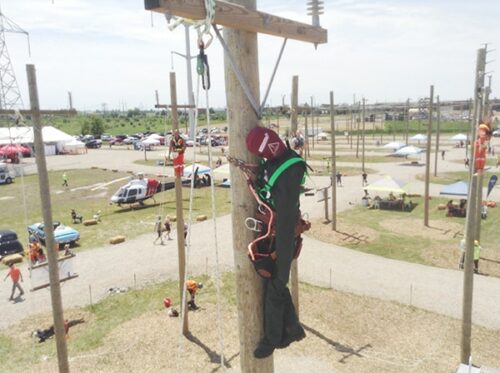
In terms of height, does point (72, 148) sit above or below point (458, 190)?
above

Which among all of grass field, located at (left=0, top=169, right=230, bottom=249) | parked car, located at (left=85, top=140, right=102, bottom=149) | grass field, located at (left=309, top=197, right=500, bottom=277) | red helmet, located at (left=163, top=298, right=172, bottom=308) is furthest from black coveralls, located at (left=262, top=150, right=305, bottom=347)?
parked car, located at (left=85, top=140, right=102, bottom=149)

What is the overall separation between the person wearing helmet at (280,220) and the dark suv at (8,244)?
20.0 m

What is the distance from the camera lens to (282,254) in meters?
2.69

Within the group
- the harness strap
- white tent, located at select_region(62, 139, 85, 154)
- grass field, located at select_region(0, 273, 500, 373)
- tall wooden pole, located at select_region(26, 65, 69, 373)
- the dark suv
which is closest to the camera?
the harness strap

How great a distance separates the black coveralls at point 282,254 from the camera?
2684 mm

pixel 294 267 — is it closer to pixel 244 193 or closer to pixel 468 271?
pixel 468 271

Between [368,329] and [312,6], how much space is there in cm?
1084

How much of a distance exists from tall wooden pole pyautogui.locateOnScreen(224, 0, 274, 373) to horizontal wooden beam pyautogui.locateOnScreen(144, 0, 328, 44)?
11 cm

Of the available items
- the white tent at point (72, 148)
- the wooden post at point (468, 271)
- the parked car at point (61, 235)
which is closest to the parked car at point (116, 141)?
the white tent at point (72, 148)

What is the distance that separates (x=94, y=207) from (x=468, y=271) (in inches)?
992

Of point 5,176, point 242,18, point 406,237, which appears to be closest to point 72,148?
point 5,176

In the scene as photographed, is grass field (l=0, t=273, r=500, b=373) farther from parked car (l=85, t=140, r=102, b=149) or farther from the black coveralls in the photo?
parked car (l=85, t=140, r=102, b=149)

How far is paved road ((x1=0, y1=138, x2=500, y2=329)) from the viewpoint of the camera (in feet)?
45.1

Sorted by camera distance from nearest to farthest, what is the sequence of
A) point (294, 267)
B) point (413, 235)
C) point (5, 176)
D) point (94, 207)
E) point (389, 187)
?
point (294, 267)
point (413, 235)
point (389, 187)
point (94, 207)
point (5, 176)
